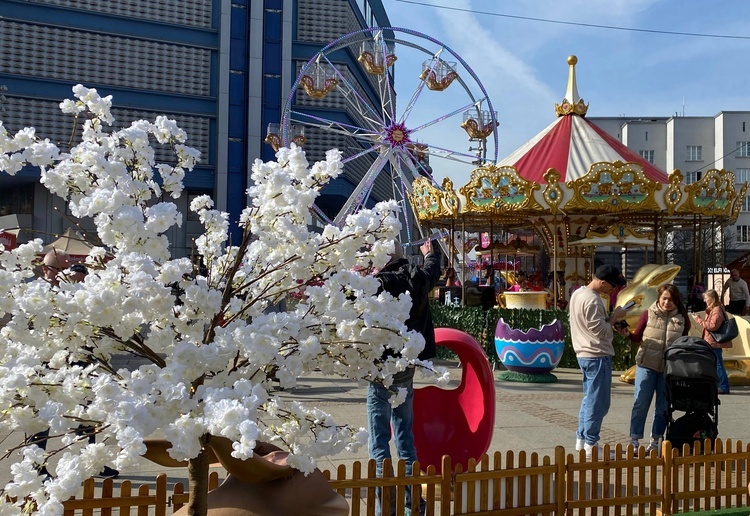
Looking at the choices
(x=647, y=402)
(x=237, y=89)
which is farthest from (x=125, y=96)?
(x=647, y=402)

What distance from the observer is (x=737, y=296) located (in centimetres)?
1443

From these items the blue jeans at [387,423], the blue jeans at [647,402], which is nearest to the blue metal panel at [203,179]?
the blue jeans at [647,402]

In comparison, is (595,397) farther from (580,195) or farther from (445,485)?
(580,195)

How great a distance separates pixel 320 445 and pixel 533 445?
465 cm

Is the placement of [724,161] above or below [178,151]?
above

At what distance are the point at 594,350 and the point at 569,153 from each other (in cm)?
1125

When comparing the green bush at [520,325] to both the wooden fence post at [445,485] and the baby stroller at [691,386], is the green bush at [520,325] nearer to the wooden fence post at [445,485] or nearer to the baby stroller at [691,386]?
the baby stroller at [691,386]

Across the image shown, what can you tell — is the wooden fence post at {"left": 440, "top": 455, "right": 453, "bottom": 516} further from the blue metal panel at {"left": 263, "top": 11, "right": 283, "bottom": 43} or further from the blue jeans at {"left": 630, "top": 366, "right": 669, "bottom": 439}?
the blue metal panel at {"left": 263, "top": 11, "right": 283, "bottom": 43}

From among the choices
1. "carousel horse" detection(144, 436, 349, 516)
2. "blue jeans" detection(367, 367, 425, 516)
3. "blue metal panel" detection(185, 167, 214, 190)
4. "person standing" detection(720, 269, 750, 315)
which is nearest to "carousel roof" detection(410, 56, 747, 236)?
"person standing" detection(720, 269, 750, 315)

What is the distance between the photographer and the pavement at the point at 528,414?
235 inches

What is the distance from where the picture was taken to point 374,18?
139ft

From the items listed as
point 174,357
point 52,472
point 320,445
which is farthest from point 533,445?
point 174,357

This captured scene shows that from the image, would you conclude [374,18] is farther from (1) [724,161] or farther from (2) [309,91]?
(1) [724,161]

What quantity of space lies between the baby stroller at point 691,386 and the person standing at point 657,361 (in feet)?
0.69
